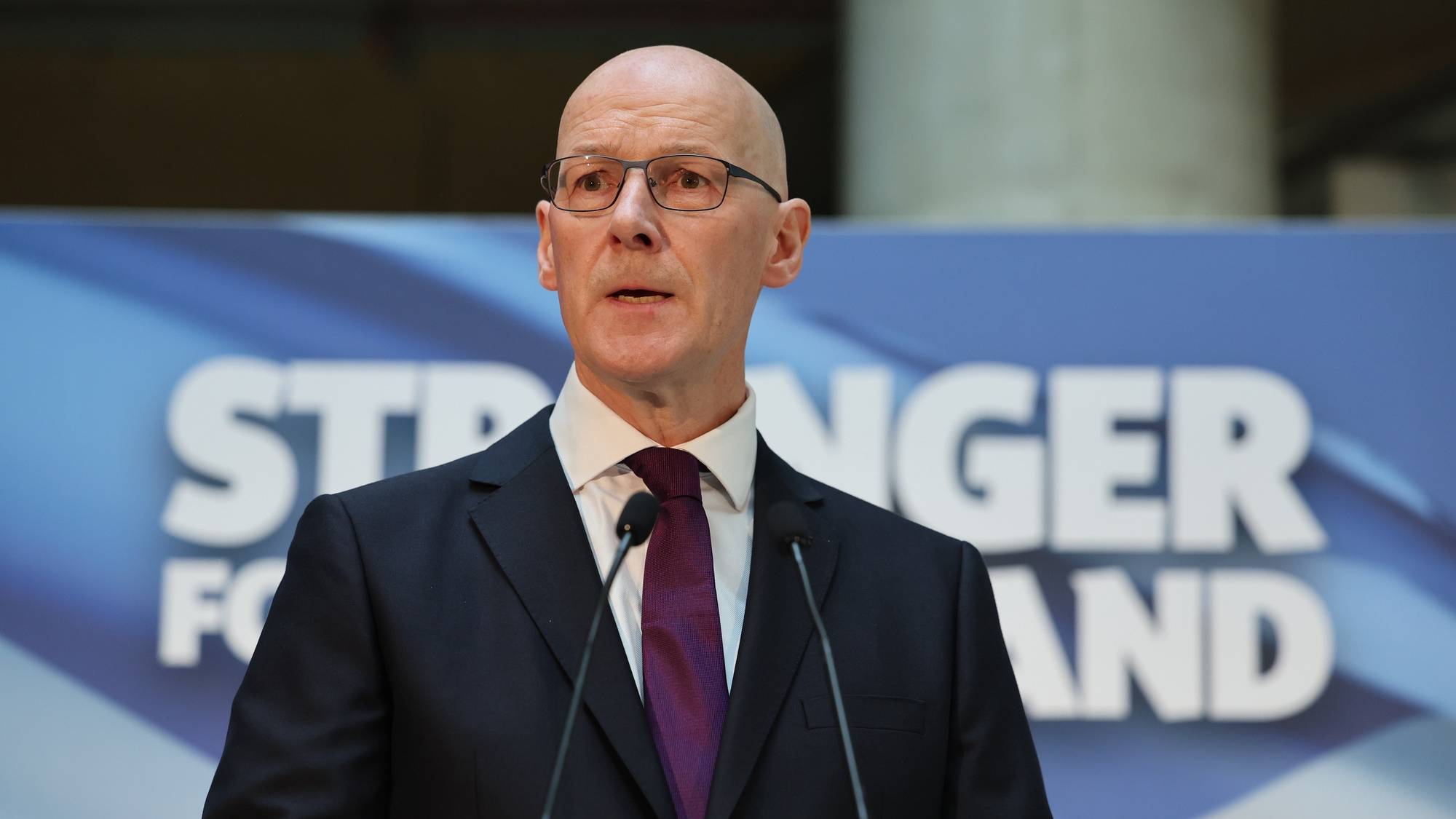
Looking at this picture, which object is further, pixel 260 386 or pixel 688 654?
pixel 260 386

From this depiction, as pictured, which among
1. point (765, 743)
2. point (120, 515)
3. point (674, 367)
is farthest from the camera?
point (120, 515)

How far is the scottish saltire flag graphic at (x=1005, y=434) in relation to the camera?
3.17 m

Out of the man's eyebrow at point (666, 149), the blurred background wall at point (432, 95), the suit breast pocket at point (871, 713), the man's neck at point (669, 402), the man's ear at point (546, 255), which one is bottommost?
the suit breast pocket at point (871, 713)

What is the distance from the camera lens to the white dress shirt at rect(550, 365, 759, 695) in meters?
1.59

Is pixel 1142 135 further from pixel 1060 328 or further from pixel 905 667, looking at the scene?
pixel 905 667

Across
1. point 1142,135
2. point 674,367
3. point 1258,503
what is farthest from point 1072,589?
point 674,367

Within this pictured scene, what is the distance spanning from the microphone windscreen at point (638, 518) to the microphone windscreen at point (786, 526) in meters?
0.12

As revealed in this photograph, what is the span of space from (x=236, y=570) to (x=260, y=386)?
0.39 metres

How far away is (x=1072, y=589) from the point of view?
3.23 m

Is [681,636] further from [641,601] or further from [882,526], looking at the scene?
[882,526]

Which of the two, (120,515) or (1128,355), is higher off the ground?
(1128,355)

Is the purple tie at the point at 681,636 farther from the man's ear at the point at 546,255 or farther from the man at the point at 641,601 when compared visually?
the man's ear at the point at 546,255

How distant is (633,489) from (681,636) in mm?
186

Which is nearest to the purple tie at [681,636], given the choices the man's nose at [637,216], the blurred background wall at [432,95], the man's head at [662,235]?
the man's head at [662,235]
